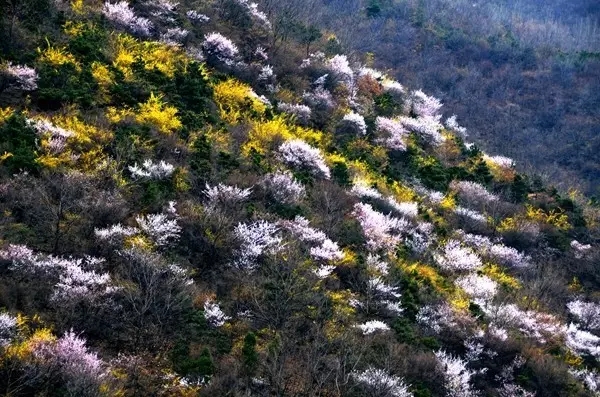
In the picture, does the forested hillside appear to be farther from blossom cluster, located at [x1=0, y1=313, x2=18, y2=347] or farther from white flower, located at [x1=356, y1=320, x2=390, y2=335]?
blossom cluster, located at [x1=0, y1=313, x2=18, y2=347]

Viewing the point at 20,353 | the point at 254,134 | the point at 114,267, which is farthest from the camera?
the point at 254,134

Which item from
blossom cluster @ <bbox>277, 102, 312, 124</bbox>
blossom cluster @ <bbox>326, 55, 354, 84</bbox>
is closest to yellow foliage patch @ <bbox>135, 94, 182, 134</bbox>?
blossom cluster @ <bbox>277, 102, 312, 124</bbox>

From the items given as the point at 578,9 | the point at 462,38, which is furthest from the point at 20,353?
the point at 578,9

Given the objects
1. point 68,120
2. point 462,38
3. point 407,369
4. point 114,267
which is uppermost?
point 68,120

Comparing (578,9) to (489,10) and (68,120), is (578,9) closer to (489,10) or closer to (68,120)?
(489,10)

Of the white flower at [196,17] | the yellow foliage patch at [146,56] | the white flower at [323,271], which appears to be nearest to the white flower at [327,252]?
the white flower at [323,271]
